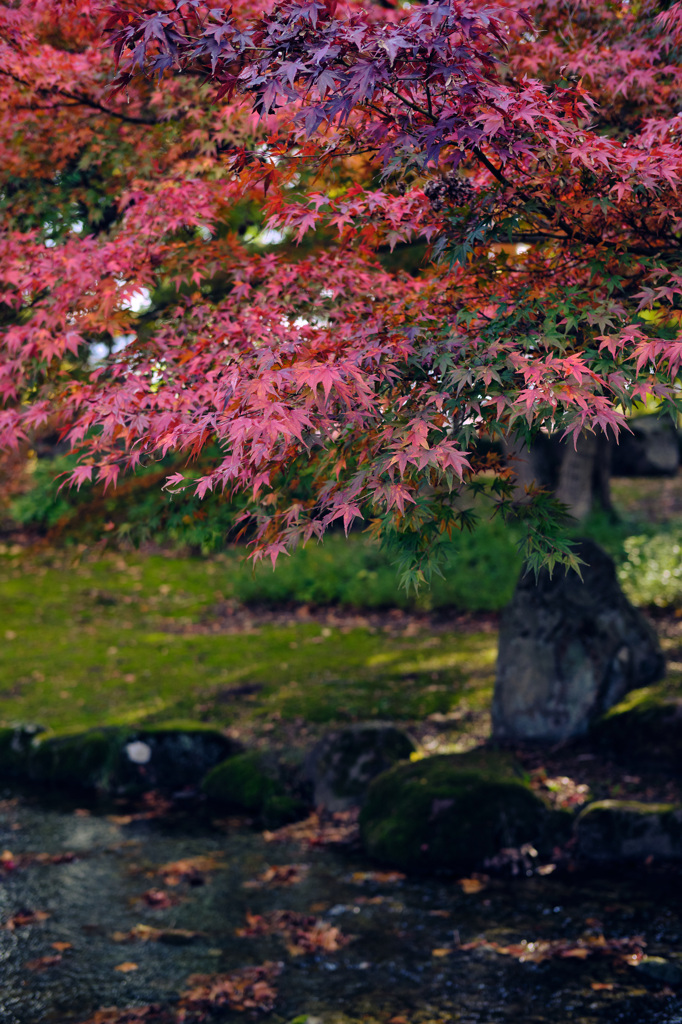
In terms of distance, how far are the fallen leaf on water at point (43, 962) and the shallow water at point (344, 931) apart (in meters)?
0.03

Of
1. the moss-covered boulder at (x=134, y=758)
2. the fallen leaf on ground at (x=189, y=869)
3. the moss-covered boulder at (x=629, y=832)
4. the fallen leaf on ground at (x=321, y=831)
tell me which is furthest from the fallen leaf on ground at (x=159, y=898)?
the moss-covered boulder at (x=629, y=832)

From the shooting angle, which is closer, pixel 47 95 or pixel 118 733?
pixel 47 95

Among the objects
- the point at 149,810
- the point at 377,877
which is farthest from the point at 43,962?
the point at 149,810

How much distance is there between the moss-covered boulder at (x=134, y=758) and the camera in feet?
26.1

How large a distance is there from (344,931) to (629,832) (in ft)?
7.47

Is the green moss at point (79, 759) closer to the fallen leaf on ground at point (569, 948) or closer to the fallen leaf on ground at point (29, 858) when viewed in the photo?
the fallen leaf on ground at point (29, 858)

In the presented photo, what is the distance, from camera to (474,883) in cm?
580

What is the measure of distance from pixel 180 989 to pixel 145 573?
12.3 m

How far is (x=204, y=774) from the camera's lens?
314 inches

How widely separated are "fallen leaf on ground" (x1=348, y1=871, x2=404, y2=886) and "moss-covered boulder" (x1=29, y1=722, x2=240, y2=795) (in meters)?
2.43

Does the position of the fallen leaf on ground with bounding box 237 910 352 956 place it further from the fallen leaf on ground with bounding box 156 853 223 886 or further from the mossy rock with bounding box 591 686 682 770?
the mossy rock with bounding box 591 686 682 770

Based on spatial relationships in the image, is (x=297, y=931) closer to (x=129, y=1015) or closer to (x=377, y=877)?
(x=377, y=877)

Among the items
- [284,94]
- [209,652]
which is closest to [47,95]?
[284,94]

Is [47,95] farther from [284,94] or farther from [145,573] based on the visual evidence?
[145,573]
